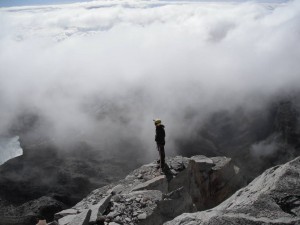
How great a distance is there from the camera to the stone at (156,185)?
1608 centimetres

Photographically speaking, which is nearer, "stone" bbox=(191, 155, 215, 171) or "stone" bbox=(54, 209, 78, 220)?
"stone" bbox=(54, 209, 78, 220)

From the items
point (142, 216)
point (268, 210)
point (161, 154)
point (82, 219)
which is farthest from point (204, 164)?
point (268, 210)

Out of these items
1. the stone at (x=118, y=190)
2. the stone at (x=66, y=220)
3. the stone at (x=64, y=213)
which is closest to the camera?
the stone at (x=66, y=220)

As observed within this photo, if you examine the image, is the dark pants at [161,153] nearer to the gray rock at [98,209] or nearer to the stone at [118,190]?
the stone at [118,190]

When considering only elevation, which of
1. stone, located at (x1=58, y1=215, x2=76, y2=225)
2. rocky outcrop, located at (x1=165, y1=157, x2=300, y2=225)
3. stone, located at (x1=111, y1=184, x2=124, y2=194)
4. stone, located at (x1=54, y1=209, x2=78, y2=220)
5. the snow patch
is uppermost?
rocky outcrop, located at (x1=165, y1=157, x2=300, y2=225)

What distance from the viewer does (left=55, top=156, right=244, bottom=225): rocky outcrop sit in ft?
42.3

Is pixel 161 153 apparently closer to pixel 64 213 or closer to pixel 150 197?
pixel 150 197

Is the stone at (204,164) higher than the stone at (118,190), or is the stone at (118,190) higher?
the stone at (118,190)

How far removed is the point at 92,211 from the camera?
12516mm

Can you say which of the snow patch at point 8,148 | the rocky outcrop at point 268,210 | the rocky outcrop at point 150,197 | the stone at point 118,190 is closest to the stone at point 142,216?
the rocky outcrop at point 150,197

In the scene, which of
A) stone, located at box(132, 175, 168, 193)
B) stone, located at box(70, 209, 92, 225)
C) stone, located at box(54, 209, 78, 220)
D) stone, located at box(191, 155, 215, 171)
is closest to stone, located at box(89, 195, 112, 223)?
stone, located at box(70, 209, 92, 225)

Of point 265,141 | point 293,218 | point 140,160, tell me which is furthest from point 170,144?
point 293,218

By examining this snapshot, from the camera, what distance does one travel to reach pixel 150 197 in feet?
47.3

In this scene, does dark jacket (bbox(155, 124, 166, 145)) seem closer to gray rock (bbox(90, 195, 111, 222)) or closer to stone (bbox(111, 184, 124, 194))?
stone (bbox(111, 184, 124, 194))
